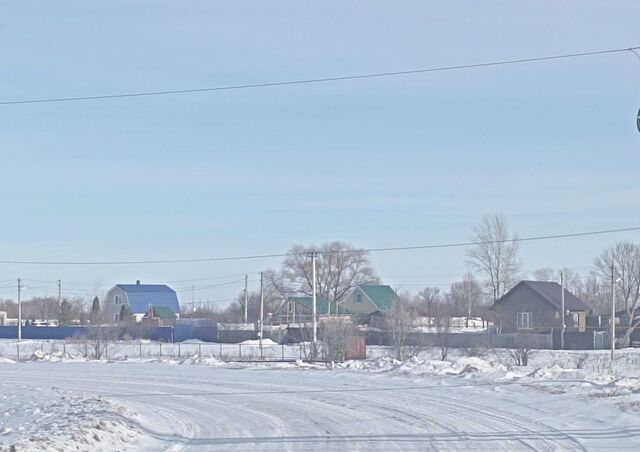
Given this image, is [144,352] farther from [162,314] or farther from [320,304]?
[162,314]

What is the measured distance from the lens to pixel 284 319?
108 meters

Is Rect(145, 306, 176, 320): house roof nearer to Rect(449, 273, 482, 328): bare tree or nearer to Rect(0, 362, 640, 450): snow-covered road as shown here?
Rect(449, 273, 482, 328): bare tree

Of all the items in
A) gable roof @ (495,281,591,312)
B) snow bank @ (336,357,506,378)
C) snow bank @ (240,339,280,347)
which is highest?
gable roof @ (495,281,591,312)

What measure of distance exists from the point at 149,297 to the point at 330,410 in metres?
103

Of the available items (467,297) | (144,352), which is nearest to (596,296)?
(467,297)

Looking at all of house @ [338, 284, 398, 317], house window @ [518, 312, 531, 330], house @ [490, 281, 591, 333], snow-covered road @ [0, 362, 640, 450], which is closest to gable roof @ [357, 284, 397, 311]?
house @ [338, 284, 398, 317]

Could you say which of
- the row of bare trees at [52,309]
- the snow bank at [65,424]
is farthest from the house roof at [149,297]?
A: the snow bank at [65,424]

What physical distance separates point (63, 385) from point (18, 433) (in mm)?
17792

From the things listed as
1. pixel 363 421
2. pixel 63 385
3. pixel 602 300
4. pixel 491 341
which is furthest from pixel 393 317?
pixel 602 300

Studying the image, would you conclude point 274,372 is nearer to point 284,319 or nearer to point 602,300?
point 284,319

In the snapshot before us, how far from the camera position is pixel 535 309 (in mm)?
85812

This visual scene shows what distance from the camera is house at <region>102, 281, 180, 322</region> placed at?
121 metres

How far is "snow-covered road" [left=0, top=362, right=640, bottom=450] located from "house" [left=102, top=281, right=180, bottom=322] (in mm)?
83491

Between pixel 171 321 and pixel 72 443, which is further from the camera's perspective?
pixel 171 321
